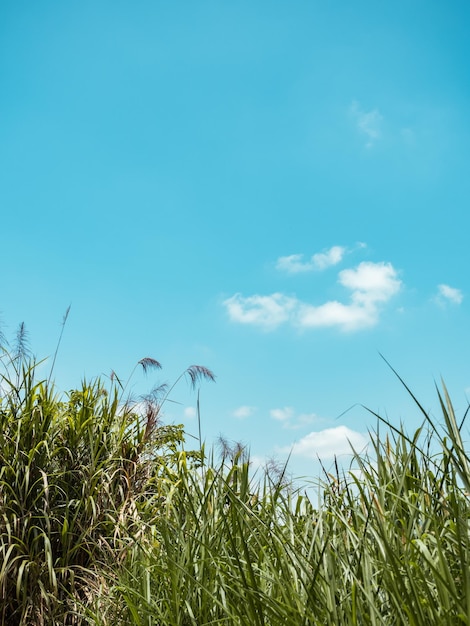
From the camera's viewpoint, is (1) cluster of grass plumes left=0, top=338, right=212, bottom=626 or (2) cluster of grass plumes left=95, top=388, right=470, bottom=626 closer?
(2) cluster of grass plumes left=95, top=388, right=470, bottom=626

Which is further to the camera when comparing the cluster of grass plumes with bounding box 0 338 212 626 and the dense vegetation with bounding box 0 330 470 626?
the cluster of grass plumes with bounding box 0 338 212 626

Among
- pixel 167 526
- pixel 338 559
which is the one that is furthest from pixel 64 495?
pixel 338 559

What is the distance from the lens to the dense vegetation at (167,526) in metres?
1.59

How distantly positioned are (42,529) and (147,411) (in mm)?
1251

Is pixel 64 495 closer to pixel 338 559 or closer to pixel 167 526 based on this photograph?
pixel 167 526

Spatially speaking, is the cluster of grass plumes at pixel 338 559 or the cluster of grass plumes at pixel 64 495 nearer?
the cluster of grass plumes at pixel 338 559

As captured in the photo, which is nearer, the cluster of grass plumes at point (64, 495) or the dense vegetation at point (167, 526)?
the dense vegetation at point (167, 526)

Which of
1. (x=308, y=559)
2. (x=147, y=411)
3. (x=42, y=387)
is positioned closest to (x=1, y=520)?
(x=42, y=387)

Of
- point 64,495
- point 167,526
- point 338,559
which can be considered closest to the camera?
point 338,559

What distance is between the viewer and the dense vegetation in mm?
1592

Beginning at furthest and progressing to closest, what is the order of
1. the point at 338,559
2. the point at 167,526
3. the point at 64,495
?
the point at 64,495 < the point at 167,526 < the point at 338,559

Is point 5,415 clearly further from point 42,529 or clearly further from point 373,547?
point 373,547

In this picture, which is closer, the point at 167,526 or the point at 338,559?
the point at 338,559

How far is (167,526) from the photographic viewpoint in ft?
8.16
